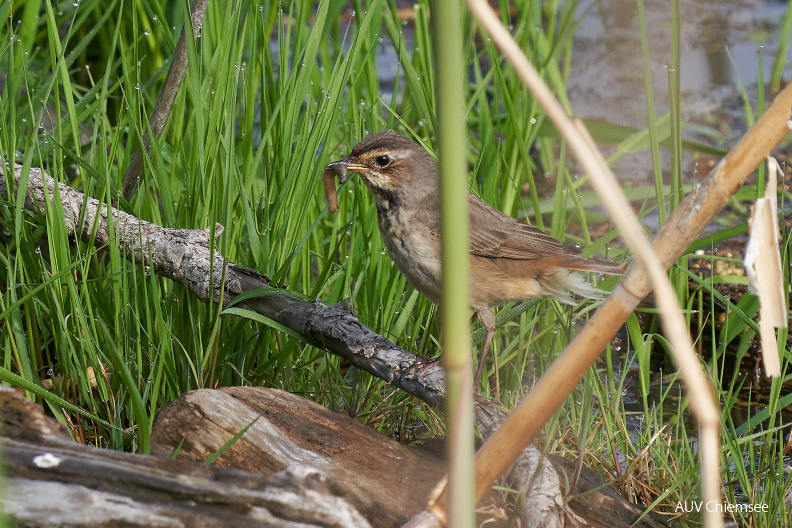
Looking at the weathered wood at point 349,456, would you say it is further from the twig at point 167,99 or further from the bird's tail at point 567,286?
the twig at point 167,99

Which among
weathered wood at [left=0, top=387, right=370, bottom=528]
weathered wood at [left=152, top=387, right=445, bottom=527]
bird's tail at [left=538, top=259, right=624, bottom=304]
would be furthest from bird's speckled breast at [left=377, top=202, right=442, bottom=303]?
weathered wood at [left=0, top=387, right=370, bottom=528]

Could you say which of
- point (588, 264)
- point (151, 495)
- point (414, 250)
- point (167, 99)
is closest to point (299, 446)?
point (151, 495)

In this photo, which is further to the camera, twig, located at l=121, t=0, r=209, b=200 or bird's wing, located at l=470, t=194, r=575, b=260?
→ bird's wing, located at l=470, t=194, r=575, b=260

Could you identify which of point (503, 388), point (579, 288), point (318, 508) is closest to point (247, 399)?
point (318, 508)

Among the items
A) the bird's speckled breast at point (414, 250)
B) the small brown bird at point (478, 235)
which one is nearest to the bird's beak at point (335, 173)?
the small brown bird at point (478, 235)

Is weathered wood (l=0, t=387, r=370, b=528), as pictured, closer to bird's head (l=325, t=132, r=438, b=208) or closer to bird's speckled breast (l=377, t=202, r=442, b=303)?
bird's speckled breast (l=377, t=202, r=442, b=303)

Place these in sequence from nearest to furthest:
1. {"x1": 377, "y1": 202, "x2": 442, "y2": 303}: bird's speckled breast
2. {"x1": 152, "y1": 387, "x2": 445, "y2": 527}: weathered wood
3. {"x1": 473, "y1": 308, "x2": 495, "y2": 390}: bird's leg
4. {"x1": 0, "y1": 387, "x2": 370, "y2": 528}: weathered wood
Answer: {"x1": 0, "y1": 387, "x2": 370, "y2": 528}: weathered wood
{"x1": 152, "y1": 387, "x2": 445, "y2": 527}: weathered wood
{"x1": 377, "y1": 202, "x2": 442, "y2": 303}: bird's speckled breast
{"x1": 473, "y1": 308, "x2": 495, "y2": 390}: bird's leg

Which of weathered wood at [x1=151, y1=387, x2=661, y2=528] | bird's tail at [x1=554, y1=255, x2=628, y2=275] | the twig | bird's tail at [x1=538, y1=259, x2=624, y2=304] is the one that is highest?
the twig

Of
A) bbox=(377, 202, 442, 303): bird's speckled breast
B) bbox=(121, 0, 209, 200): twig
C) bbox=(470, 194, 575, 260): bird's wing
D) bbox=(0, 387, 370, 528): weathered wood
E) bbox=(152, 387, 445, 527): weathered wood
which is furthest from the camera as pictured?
bbox=(470, 194, 575, 260): bird's wing

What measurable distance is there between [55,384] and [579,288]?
91.4 inches

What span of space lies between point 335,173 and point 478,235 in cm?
74

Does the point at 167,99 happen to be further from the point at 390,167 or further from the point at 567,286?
the point at 567,286

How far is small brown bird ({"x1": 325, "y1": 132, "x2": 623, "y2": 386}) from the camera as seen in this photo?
391 centimetres

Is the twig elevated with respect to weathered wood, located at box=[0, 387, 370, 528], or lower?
elevated
